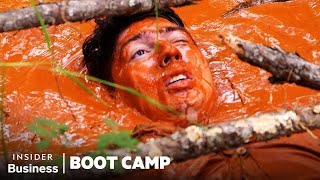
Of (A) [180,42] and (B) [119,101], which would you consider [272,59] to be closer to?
(A) [180,42]

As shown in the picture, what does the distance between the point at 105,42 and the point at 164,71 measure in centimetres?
89

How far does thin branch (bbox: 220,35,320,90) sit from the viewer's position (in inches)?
87.6

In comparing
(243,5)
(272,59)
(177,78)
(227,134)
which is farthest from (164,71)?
(243,5)

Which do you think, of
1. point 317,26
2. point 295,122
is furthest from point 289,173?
point 317,26

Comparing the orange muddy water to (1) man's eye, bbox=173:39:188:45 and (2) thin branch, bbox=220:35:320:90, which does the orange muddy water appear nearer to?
(1) man's eye, bbox=173:39:188:45

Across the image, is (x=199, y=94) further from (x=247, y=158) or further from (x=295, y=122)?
(x=295, y=122)

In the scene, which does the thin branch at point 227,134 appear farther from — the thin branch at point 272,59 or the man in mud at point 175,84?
the man in mud at point 175,84

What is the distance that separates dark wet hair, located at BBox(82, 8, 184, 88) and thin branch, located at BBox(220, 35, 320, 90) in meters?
1.52

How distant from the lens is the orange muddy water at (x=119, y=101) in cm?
359

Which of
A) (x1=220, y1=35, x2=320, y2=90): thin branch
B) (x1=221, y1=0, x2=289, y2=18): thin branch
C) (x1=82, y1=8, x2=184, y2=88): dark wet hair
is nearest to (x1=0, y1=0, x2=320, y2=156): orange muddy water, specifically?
(x1=221, y1=0, x2=289, y2=18): thin branch

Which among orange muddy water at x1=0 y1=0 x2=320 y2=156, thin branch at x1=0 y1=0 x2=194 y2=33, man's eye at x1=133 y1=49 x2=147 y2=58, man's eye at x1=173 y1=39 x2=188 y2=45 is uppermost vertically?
thin branch at x1=0 y1=0 x2=194 y2=33

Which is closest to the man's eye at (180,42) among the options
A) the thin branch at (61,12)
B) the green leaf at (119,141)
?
the thin branch at (61,12)

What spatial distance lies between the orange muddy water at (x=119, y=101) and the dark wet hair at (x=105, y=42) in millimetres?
157

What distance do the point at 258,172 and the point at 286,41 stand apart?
2522mm
